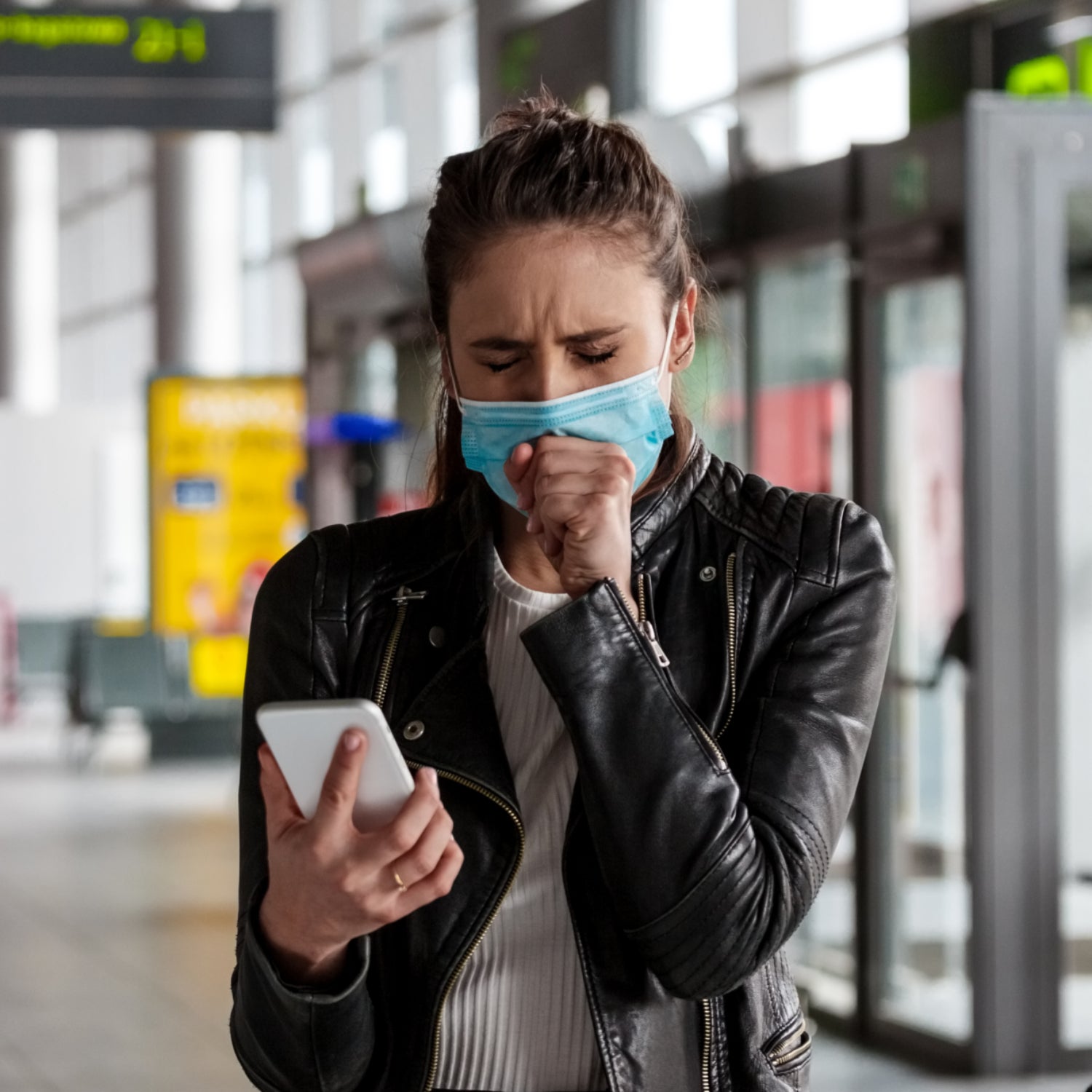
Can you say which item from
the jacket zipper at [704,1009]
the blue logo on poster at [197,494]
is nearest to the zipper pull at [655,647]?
the jacket zipper at [704,1009]

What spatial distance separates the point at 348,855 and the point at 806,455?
498cm

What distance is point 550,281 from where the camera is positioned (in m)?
1.51

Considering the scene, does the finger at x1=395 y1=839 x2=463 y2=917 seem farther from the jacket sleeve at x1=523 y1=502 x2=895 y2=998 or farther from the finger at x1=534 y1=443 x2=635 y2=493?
the finger at x1=534 y1=443 x2=635 y2=493

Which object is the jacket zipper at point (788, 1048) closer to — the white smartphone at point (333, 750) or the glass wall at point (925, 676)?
the white smartphone at point (333, 750)

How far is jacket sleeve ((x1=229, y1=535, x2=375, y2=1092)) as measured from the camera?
1471 mm

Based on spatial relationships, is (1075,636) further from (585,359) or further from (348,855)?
(348,855)

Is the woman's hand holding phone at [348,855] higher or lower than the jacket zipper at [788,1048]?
higher

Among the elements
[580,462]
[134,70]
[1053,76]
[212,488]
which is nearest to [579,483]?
[580,462]

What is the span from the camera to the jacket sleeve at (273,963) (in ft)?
4.83

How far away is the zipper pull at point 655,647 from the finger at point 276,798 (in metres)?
0.29

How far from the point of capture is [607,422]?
5.10 ft

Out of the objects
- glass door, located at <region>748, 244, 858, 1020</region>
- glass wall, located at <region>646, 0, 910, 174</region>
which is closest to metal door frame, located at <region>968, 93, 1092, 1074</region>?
glass door, located at <region>748, 244, 858, 1020</region>

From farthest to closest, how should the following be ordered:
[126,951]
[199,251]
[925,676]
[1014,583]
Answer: [199,251] → [126,951] → [925,676] → [1014,583]

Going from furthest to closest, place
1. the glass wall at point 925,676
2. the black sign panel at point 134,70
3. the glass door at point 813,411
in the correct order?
1. the black sign panel at point 134,70
2. the glass door at point 813,411
3. the glass wall at point 925,676
